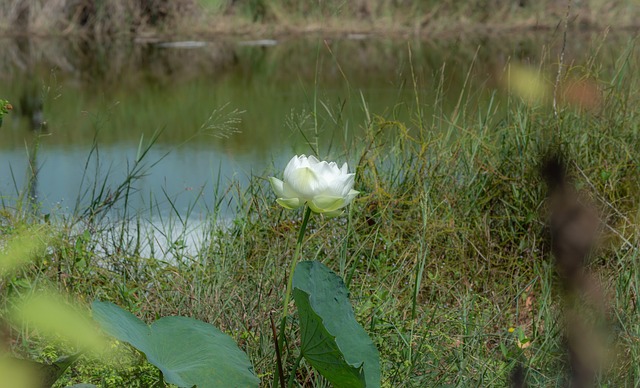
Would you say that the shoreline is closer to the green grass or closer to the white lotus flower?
the green grass

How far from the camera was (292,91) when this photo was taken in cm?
457

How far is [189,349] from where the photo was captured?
3.06 feet

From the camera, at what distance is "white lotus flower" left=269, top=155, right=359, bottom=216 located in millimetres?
888

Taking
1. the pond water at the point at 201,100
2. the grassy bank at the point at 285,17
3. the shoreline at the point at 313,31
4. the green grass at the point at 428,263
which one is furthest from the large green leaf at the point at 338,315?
the shoreline at the point at 313,31

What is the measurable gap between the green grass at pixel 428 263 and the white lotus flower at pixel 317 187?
1.10ft

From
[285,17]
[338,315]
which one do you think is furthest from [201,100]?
[338,315]

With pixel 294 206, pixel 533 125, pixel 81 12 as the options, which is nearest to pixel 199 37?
pixel 81 12

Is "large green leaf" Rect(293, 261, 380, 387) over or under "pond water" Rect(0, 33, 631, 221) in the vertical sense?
over

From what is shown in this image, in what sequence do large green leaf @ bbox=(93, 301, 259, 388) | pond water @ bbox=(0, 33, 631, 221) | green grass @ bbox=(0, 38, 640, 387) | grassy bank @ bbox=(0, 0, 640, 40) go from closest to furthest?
large green leaf @ bbox=(93, 301, 259, 388)
green grass @ bbox=(0, 38, 640, 387)
pond water @ bbox=(0, 33, 631, 221)
grassy bank @ bbox=(0, 0, 640, 40)

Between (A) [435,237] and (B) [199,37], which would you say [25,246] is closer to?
(A) [435,237]

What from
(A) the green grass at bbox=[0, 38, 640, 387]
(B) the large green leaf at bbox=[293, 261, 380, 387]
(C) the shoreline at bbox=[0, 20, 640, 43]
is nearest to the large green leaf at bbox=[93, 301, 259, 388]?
(B) the large green leaf at bbox=[293, 261, 380, 387]

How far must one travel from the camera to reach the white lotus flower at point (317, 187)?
0.89m

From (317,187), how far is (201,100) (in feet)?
11.7

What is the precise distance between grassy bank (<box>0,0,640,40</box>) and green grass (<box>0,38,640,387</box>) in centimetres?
399
